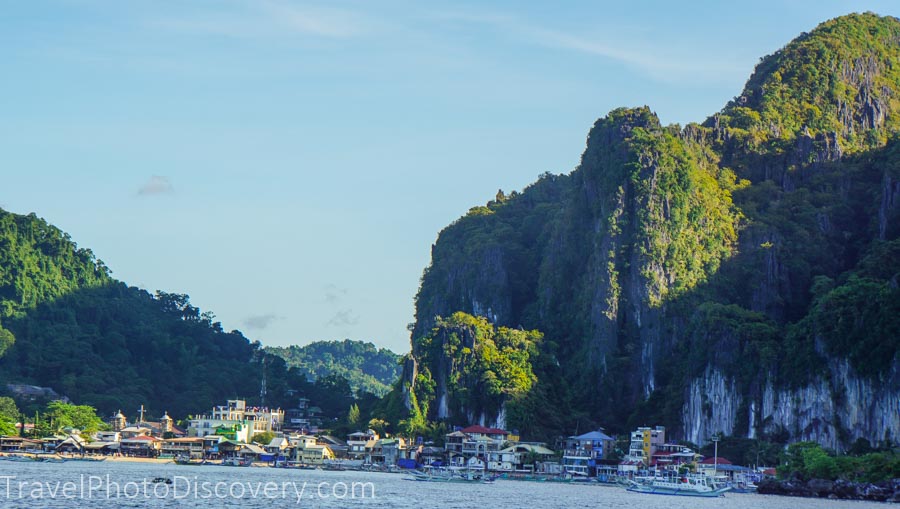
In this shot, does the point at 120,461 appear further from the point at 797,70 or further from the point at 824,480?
the point at 797,70

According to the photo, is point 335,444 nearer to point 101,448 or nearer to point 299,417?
Answer: point 101,448

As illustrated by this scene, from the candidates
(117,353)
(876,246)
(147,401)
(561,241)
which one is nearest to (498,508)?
(876,246)

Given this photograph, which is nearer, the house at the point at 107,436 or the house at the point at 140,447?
the house at the point at 140,447

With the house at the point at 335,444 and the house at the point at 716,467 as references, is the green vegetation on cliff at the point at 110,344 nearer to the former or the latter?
the house at the point at 335,444

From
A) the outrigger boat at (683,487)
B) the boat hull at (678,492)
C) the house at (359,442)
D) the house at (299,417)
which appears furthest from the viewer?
the house at (299,417)

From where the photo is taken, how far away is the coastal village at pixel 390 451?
3967 inches

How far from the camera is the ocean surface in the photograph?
5966 centimetres

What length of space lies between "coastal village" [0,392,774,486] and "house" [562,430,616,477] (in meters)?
0.07

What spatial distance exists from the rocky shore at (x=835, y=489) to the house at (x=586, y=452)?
18861 mm

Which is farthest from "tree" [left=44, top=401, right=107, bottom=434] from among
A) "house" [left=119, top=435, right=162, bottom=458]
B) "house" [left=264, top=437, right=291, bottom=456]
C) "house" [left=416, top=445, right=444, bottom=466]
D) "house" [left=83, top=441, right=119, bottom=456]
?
"house" [left=416, top=445, right=444, bottom=466]

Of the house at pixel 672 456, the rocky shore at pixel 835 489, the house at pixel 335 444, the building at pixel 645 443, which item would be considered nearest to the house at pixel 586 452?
the building at pixel 645 443

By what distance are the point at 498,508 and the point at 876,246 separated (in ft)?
189

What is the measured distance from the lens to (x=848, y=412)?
94.5 meters

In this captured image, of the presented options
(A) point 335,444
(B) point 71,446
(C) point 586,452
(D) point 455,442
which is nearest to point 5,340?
(B) point 71,446
